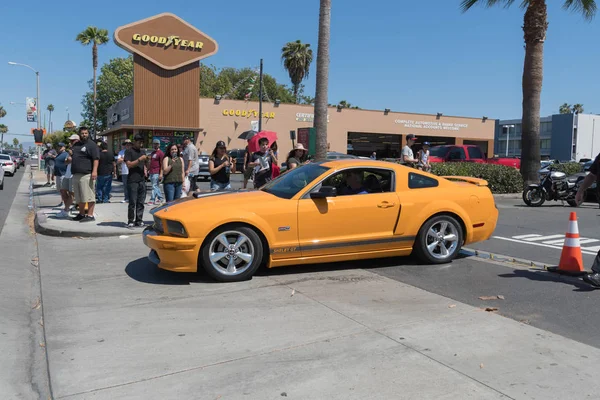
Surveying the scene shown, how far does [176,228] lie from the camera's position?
601 centimetres

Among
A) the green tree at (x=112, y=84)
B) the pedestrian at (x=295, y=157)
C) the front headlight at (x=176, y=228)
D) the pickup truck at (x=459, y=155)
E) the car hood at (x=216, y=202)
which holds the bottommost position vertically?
the front headlight at (x=176, y=228)

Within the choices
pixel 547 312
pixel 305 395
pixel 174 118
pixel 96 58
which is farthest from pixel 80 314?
pixel 96 58

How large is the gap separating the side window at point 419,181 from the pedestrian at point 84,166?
240 inches

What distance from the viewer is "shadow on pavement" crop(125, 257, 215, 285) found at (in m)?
6.29

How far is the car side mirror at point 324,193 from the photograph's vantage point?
20.8 ft

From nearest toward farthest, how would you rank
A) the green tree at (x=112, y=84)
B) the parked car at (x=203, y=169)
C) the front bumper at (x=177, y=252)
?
the front bumper at (x=177, y=252) → the parked car at (x=203, y=169) → the green tree at (x=112, y=84)

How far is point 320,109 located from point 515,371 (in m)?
10.7

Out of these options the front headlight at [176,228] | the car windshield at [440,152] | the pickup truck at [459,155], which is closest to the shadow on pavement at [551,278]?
the front headlight at [176,228]

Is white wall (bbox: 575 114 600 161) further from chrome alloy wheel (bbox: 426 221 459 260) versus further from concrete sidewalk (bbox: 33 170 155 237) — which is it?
chrome alloy wheel (bbox: 426 221 459 260)

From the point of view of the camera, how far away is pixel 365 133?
143 ft

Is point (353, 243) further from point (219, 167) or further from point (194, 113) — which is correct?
point (194, 113)

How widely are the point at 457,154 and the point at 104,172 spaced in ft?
48.7

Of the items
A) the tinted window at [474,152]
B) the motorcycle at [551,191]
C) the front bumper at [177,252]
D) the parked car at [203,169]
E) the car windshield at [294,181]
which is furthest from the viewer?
the parked car at [203,169]

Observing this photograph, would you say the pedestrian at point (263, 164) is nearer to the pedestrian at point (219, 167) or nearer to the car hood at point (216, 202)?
the pedestrian at point (219, 167)
